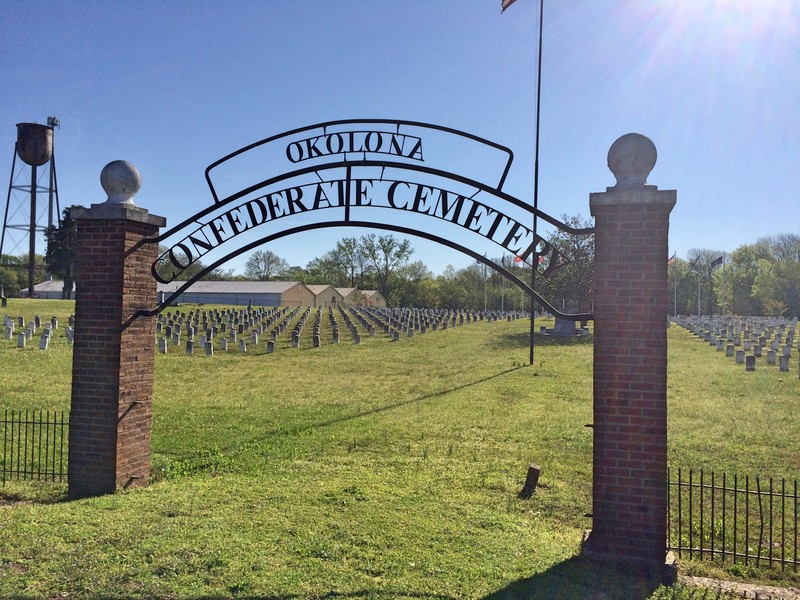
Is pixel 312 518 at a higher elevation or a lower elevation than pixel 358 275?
lower

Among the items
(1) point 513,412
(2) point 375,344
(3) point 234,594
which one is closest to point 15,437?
(3) point 234,594

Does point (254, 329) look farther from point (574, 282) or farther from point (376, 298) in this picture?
point (376, 298)

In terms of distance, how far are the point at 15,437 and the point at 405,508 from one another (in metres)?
7.71

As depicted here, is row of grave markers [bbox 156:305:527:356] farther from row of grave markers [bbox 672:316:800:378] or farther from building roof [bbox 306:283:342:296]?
building roof [bbox 306:283:342:296]

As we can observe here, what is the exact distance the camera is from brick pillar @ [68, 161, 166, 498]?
662 cm

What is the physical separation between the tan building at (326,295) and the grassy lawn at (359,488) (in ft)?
224

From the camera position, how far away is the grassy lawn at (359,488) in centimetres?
460

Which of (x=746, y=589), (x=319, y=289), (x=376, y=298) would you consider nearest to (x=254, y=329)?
(x=746, y=589)

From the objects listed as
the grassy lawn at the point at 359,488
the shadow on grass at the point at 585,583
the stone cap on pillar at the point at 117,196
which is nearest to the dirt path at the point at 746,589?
the grassy lawn at the point at 359,488

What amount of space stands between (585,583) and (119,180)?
6227 mm

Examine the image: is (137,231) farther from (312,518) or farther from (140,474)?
(312,518)

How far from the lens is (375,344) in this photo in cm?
2933

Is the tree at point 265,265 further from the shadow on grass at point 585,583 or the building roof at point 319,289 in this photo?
the shadow on grass at point 585,583

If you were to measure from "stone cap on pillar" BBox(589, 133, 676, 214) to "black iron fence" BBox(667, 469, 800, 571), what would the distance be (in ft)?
8.36
